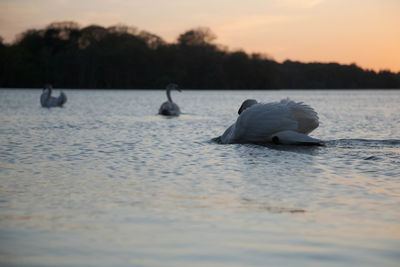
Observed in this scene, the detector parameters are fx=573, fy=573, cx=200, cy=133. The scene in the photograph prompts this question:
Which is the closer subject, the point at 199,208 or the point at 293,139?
the point at 199,208

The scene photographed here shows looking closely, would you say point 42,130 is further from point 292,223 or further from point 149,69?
point 149,69

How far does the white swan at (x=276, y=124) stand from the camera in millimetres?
11846

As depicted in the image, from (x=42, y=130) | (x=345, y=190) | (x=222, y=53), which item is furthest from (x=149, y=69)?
(x=345, y=190)

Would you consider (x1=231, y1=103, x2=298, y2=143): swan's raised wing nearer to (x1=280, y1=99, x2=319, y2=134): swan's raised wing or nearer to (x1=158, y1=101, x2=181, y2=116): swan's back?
(x1=280, y1=99, x2=319, y2=134): swan's raised wing

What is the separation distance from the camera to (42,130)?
1598 centimetres

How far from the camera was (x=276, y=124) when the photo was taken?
11.9 m

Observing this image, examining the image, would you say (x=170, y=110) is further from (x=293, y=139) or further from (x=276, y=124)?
(x=293, y=139)

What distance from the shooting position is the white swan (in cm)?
1185

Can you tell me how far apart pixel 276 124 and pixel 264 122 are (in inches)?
10.1

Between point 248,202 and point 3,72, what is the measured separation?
109 m

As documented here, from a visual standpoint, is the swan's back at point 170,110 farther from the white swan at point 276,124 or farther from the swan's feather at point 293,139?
the swan's feather at point 293,139

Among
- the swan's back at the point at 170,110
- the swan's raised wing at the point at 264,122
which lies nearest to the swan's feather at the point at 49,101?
the swan's back at the point at 170,110

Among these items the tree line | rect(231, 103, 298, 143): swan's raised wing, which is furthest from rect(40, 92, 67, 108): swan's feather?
the tree line

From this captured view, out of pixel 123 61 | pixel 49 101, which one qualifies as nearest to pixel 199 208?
pixel 49 101
